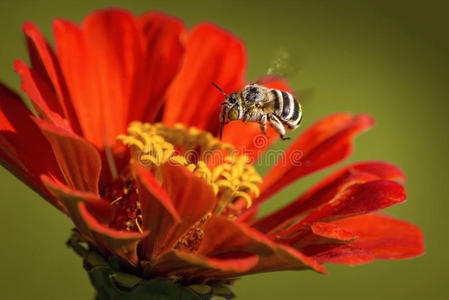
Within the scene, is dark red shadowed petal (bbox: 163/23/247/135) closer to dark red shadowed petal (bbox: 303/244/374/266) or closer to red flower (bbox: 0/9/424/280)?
red flower (bbox: 0/9/424/280)

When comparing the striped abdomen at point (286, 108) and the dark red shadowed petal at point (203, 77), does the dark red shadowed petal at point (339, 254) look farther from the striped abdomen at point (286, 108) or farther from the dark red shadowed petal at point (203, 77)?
the dark red shadowed petal at point (203, 77)

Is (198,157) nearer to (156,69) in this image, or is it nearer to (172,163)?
(156,69)

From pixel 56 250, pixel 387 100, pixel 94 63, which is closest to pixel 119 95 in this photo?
pixel 94 63

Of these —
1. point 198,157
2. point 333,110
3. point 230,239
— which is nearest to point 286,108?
point 198,157

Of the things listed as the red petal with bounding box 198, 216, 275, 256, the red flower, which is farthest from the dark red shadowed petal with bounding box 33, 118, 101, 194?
the red petal with bounding box 198, 216, 275, 256

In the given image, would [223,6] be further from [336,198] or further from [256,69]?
[336,198]
